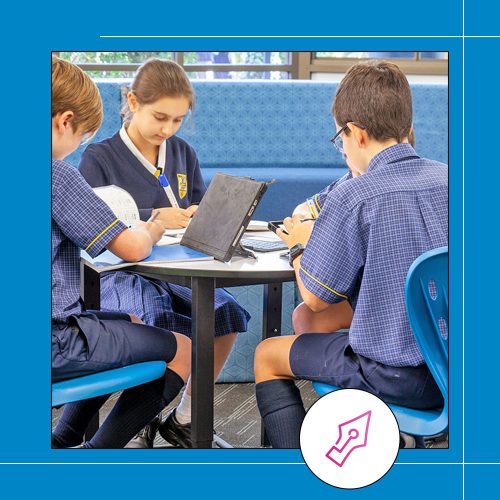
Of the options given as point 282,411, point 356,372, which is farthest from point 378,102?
point 282,411

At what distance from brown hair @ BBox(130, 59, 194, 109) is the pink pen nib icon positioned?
1.26m

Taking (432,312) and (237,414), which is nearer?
(432,312)

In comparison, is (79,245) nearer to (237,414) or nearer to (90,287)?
(90,287)

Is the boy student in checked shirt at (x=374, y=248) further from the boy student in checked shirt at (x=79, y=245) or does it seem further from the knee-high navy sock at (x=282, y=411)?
the boy student in checked shirt at (x=79, y=245)

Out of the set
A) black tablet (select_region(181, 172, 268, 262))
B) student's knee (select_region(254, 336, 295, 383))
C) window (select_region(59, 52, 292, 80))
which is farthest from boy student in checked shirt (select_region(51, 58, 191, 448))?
window (select_region(59, 52, 292, 80))

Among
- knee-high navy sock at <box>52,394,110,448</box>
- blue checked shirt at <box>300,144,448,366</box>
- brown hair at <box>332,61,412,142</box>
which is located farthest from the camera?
knee-high navy sock at <box>52,394,110,448</box>

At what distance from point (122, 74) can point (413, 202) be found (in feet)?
12.9

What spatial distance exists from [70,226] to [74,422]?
0.63 metres

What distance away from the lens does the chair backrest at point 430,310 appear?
1384 mm

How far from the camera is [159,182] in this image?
2.36 meters

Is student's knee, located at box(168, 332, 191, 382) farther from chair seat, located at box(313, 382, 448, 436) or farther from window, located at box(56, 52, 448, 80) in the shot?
window, located at box(56, 52, 448, 80)

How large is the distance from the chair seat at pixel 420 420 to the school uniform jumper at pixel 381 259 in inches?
0.6

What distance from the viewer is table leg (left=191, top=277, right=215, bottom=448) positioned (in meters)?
1.71

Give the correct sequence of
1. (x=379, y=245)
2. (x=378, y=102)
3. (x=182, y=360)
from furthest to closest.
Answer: (x=182, y=360) → (x=378, y=102) → (x=379, y=245)
